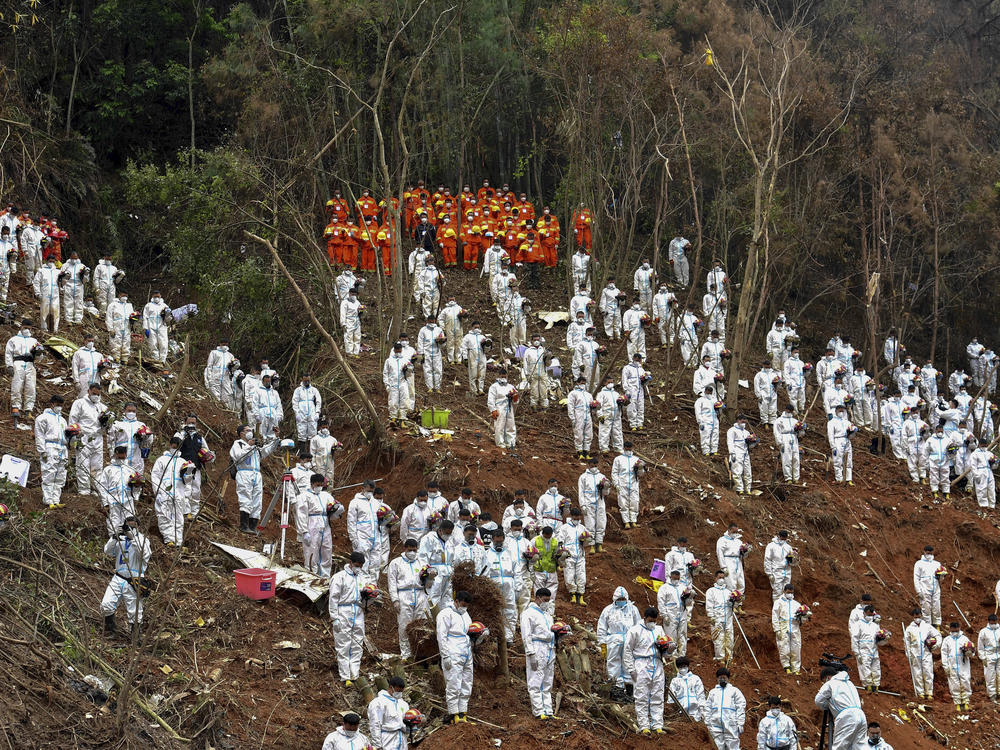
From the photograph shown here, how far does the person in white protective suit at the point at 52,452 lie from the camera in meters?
16.3

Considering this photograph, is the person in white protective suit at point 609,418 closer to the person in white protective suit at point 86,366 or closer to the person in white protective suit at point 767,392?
the person in white protective suit at point 767,392

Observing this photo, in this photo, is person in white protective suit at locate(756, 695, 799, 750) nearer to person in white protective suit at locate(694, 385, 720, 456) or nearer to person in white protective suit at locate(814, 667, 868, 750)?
person in white protective suit at locate(814, 667, 868, 750)

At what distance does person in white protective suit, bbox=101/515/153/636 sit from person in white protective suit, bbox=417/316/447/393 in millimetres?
9117

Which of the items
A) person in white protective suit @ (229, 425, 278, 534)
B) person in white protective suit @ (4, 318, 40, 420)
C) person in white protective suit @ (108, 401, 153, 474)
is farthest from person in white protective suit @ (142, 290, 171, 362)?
person in white protective suit @ (229, 425, 278, 534)

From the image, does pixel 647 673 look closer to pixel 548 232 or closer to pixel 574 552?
pixel 574 552

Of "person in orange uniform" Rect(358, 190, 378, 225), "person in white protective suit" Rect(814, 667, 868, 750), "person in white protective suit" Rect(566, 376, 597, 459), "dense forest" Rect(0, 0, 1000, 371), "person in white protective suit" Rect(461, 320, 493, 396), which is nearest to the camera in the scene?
→ "person in white protective suit" Rect(814, 667, 868, 750)

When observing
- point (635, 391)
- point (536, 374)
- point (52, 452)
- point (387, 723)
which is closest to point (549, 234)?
point (536, 374)

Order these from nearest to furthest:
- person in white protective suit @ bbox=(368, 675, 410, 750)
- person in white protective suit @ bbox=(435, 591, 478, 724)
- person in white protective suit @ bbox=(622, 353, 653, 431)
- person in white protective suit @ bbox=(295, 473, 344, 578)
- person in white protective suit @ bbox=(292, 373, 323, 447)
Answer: person in white protective suit @ bbox=(368, 675, 410, 750) < person in white protective suit @ bbox=(435, 591, 478, 724) < person in white protective suit @ bbox=(295, 473, 344, 578) < person in white protective suit @ bbox=(292, 373, 323, 447) < person in white protective suit @ bbox=(622, 353, 653, 431)

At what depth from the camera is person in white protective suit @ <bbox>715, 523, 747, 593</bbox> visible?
1786cm

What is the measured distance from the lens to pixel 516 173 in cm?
3525

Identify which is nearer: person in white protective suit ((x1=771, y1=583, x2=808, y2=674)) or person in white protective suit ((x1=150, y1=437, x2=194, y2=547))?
person in white protective suit ((x1=150, y1=437, x2=194, y2=547))

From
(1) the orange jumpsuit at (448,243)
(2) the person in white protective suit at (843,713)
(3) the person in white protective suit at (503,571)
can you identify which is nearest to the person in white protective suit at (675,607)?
(3) the person in white protective suit at (503,571)

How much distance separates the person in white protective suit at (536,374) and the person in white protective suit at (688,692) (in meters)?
8.78

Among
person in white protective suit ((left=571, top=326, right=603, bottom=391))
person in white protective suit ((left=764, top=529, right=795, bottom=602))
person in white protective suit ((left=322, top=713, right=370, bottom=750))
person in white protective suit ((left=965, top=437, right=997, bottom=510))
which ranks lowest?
person in white protective suit ((left=965, top=437, right=997, bottom=510))
